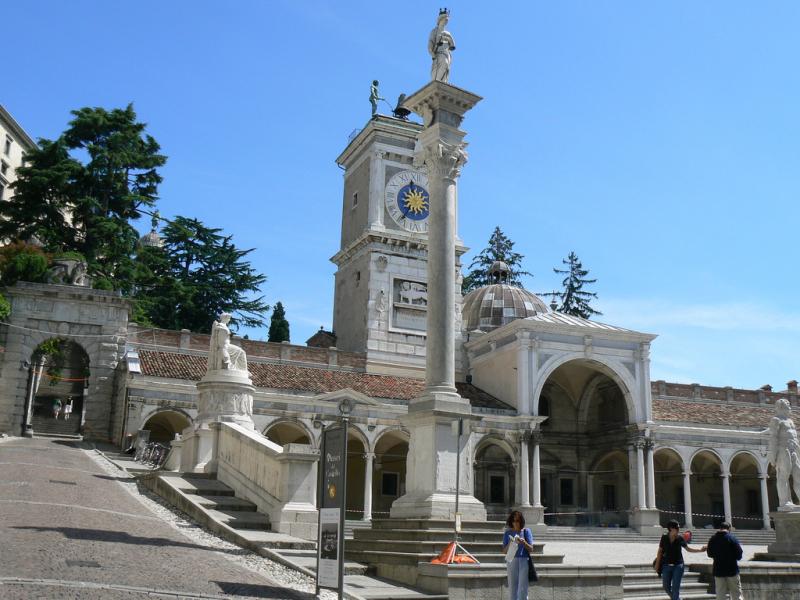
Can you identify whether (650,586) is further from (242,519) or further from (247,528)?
(242,519)

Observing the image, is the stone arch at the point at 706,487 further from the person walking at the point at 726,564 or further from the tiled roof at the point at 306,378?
the person walking at the point at 726,564

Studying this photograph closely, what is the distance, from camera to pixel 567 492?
41.6m

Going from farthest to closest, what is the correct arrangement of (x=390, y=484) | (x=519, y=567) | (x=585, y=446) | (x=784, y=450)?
1. (x=585, y=446)
2. (x=390, y=484)
3. (x=784, y=450)
4. (x=519, y=567)

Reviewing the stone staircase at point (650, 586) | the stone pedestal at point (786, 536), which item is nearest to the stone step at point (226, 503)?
the stone staircase at point (650, 586)

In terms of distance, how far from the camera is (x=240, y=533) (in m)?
12.5

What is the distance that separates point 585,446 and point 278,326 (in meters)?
21.0

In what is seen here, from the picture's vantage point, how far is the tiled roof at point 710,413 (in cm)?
4165

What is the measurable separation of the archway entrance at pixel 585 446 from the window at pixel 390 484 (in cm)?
709

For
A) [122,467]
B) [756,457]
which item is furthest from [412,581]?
[756,457]

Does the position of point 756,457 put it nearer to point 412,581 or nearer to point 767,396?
point 767,396

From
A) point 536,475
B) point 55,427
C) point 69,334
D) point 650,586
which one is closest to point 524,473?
point 536,475

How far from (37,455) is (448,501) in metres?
13.2

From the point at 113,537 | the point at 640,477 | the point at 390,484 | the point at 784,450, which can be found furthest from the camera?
the point at 390,484

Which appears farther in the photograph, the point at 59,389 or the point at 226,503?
the point at 59,389
